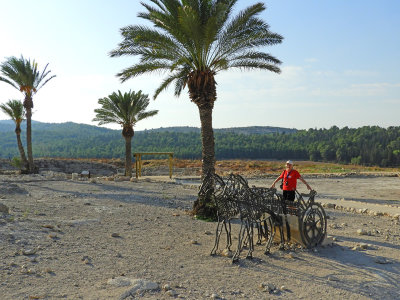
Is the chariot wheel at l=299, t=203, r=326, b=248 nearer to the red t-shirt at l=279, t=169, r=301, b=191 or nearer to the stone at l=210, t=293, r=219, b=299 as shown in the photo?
the red t-shirt at l=279, t=169, r=301, b=191

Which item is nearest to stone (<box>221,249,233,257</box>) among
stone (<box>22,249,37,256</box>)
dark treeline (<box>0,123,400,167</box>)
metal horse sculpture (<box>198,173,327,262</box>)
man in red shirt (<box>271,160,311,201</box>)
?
metal horse sculpture (<box>198,173,327,262</box>)

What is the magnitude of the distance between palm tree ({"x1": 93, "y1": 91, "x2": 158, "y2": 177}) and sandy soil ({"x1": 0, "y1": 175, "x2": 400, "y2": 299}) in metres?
16.5

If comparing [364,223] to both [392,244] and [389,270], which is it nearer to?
[392,244]

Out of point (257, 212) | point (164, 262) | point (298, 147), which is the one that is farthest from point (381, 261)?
point (298, 147)

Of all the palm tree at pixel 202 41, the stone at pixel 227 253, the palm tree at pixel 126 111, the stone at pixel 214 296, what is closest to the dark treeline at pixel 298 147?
the palm tree at pixel 126 111

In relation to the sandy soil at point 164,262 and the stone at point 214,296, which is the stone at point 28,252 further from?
the stone at point 214,296

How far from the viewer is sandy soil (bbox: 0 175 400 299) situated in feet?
17.3

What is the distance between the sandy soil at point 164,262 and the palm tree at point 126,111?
16.5m

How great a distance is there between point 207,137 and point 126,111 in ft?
54.6

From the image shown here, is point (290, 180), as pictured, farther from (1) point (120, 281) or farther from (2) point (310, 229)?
(1) point (120, 281)

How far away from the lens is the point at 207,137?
11.6 metres

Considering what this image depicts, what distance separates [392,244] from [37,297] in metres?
7.18

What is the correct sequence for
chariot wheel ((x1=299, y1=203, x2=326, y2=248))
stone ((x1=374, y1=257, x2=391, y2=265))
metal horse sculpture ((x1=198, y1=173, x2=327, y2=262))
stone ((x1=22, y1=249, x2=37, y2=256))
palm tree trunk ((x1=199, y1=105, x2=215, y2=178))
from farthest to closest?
palm tree trunk ((x1=199, y1=105, x2=215, y2=178))
chariot wheel ((x1=299, y1=203, x2=326, y2=248))
metal horse sculpture ((x1=198, y1=173, x2=327, y2=262))
stone ((x1=374, y1=257, x2=391, y2=265))
stone ((x1=22, y1=249, x2=37, y2=256))

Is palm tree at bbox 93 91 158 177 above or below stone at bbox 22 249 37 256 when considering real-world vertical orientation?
above
